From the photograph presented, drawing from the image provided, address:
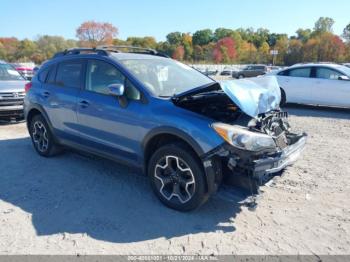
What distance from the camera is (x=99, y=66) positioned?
4.62 meters

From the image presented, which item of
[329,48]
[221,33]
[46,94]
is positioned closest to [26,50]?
[221,33]

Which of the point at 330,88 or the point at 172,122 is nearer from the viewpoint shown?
the point at 172,122

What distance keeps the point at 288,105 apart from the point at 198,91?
8.84 meters

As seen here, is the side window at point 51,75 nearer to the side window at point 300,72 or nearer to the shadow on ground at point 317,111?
the shadow on ground at point 317,111

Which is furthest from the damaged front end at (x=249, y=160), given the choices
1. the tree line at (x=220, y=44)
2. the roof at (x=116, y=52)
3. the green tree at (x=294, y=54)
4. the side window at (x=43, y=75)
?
the green tree at (x=294, y=54)

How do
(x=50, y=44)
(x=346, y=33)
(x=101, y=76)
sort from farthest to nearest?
(x=50, y=44) < (x=346, y=33) < (x=101, y=76)

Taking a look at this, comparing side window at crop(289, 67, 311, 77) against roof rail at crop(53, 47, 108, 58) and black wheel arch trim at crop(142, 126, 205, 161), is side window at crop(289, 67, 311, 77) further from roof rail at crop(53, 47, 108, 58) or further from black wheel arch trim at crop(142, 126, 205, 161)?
black wheel arch trim at crop(142, 126, 205, 161)

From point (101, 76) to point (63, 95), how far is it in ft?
2.90

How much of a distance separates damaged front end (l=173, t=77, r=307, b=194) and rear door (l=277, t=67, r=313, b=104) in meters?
7.49

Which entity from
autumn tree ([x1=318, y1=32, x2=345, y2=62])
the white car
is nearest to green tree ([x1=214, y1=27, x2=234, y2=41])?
autumn tree ([x1=318, y1=32, x2=345, y2=62])

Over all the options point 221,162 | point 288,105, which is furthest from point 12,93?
point 288,105

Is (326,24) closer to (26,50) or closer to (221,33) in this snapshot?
(221,33)

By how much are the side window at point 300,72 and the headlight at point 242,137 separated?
345 inches

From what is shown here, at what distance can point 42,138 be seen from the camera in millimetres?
5809
